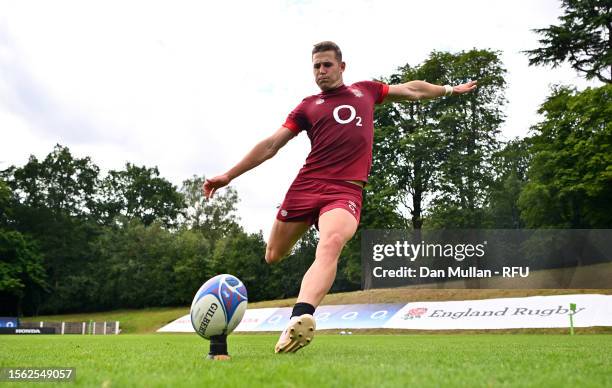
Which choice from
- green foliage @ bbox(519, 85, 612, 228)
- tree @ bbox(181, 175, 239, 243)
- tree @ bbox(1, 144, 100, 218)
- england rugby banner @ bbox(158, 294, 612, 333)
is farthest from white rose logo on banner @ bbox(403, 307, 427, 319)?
tree @ bbox(1, 144, 100, 218)

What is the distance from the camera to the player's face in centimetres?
529

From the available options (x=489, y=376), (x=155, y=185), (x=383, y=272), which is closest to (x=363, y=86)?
(x=489, y=376)

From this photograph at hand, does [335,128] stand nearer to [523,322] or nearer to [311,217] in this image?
[311,217]

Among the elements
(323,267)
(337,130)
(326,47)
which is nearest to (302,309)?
(323,267)

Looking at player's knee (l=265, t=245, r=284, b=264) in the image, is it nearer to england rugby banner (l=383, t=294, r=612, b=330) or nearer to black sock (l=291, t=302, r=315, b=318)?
black sock (l=291, t=302, r=315, b=318)

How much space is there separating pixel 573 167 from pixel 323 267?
32.1 meters

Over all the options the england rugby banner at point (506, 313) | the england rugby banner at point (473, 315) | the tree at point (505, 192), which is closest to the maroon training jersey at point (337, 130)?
the england rugby banner at point (473, 315)

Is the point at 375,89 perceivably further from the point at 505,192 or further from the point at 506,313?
the point at 505,192

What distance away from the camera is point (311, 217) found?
525 centimetres

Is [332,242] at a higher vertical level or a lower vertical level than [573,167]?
lower

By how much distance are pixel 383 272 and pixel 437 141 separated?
12017 mm

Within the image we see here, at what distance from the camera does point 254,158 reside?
17.2 feet

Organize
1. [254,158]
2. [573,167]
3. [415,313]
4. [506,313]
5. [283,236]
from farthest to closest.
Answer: [573,167] → [415,313] → [506,313] → [283,236] → [254,158]

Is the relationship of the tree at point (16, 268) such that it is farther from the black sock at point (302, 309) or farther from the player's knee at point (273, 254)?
the black sock at point (302, 309)
